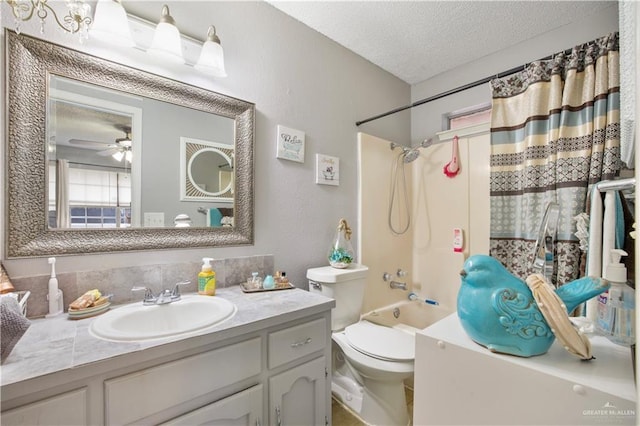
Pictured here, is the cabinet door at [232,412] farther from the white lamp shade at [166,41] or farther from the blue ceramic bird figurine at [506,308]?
the white lamp shade at [166,41]

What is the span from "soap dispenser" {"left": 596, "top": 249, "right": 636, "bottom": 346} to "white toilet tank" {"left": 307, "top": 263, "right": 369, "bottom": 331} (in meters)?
1.09

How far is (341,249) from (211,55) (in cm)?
130

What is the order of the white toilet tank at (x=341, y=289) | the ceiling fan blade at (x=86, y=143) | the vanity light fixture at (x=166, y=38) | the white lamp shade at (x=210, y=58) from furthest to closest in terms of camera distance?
the white toilet tank at (x=341, y=289) → the white lamp shade at (x=210, y=58) → the vanity light fixture at (x=166, y=38) → the ceiling fan blade at (x=86, y=143)

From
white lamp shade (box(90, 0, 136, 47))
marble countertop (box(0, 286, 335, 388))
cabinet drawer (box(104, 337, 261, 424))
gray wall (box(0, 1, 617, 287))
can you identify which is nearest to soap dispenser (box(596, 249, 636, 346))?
marble countertop (box(0, 286, 335, 388))

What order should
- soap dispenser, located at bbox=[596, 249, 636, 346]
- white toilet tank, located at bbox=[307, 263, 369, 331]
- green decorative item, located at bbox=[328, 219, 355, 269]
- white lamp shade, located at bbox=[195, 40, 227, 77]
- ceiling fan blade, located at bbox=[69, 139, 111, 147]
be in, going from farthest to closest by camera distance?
1. green decorative item, located at bbox=[328, 219, 355, 269]
2. white toilet tank, located at bbox=[307, 263, 369, 331]
3. white lamp shade, located at bbox=[195, 40, 227, 77]
4. ceiling fan blade, located at bbox=[69, 139, 111, 147]
5. soap dispenser, located at bbox=[596, 249, 636, 346]

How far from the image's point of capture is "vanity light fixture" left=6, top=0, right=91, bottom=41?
890 mm

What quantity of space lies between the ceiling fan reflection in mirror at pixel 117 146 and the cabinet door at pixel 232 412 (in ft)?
3.34

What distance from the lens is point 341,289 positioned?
5.34 ft

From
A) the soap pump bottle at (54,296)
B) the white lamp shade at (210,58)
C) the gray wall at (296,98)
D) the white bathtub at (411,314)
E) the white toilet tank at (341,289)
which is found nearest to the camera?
the soap pump bottle at (54,296)

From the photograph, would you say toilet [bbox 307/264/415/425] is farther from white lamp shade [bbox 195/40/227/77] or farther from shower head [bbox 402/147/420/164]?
white lamp shade [bbox 195/40/227/77]

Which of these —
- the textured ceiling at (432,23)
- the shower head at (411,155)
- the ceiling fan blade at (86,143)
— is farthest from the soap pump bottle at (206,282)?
the shower head at (411,155)

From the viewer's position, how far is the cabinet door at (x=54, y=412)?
604mm

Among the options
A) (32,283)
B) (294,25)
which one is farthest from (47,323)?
(294,25)

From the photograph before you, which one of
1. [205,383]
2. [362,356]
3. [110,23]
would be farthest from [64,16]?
[362,356]
